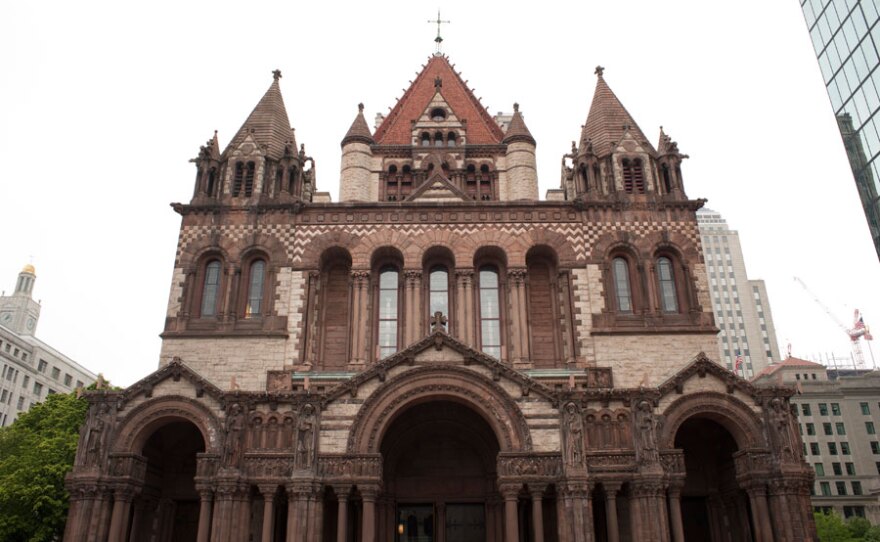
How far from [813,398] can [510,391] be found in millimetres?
66171

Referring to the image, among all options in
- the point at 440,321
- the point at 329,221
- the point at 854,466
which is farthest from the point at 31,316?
the point at 854,466

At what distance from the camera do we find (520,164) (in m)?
38.1

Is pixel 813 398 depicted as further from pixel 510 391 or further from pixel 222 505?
pixel 222 505

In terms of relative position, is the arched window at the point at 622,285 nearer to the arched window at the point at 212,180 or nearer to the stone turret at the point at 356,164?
the stone turret at the point at 356,164

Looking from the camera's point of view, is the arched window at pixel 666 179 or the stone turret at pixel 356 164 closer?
the arched window at pixel 666 179

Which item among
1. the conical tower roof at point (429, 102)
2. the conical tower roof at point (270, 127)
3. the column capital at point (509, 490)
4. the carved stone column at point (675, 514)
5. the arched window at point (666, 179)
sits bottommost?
the carved stone column at point (675, 514)

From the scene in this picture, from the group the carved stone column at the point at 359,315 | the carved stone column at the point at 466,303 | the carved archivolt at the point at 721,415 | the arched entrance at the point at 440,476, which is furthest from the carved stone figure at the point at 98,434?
the carved archivolt at the point at 721,415

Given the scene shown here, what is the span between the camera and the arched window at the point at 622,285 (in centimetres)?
2816

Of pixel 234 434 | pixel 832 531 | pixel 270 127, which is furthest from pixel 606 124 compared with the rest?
pixel 832 531

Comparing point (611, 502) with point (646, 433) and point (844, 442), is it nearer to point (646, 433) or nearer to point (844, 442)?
point (646, 433)

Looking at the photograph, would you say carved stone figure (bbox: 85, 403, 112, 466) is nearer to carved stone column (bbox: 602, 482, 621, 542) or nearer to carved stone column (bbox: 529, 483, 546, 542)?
carved stone column (bbox: 529, 483, 546, 542)

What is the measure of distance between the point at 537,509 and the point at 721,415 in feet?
23.4

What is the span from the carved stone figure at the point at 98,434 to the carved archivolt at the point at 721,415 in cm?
1836

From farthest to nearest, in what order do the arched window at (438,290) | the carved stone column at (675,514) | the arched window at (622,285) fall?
1. the arched window at (438,290)
2. the arched window at (622,285)
3. the carved stone column at (675,514)
